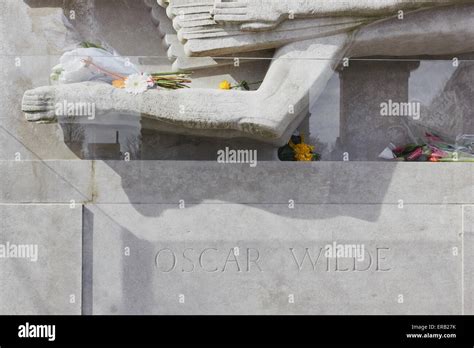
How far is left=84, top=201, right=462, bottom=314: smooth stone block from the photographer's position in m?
6.10

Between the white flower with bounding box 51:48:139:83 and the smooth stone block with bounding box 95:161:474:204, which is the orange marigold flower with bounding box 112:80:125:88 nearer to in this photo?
the white flower with bounding box 51:48:139:83

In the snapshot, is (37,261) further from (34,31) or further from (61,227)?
(34,31)

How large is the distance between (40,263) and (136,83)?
60.1 inches

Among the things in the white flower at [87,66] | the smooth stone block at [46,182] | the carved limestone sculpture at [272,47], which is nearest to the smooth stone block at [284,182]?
the smooth stone block at [46,182]

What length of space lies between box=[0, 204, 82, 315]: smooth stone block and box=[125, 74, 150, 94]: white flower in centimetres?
103

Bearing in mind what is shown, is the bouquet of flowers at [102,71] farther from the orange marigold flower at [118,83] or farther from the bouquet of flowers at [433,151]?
the bouquet of flowers at [433,151]

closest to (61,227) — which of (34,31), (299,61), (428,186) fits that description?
(34,31)

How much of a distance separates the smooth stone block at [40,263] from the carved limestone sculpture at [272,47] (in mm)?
782

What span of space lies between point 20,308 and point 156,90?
1.91m

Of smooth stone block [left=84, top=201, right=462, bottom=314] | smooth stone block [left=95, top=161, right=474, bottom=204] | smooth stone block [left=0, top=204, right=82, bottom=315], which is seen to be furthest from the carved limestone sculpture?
smooth stone block [left=0, top=204, right=82, bottom=315]

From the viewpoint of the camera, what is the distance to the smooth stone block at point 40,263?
608cm

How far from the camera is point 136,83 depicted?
621cm

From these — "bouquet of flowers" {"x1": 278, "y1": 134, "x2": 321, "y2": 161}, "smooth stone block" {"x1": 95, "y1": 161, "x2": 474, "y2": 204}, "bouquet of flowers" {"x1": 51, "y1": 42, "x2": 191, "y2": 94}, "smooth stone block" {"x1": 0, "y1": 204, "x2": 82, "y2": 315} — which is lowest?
"smooth stone block" {"x1": 0, "y1": 204, "x2": 82, "y2": 315}
